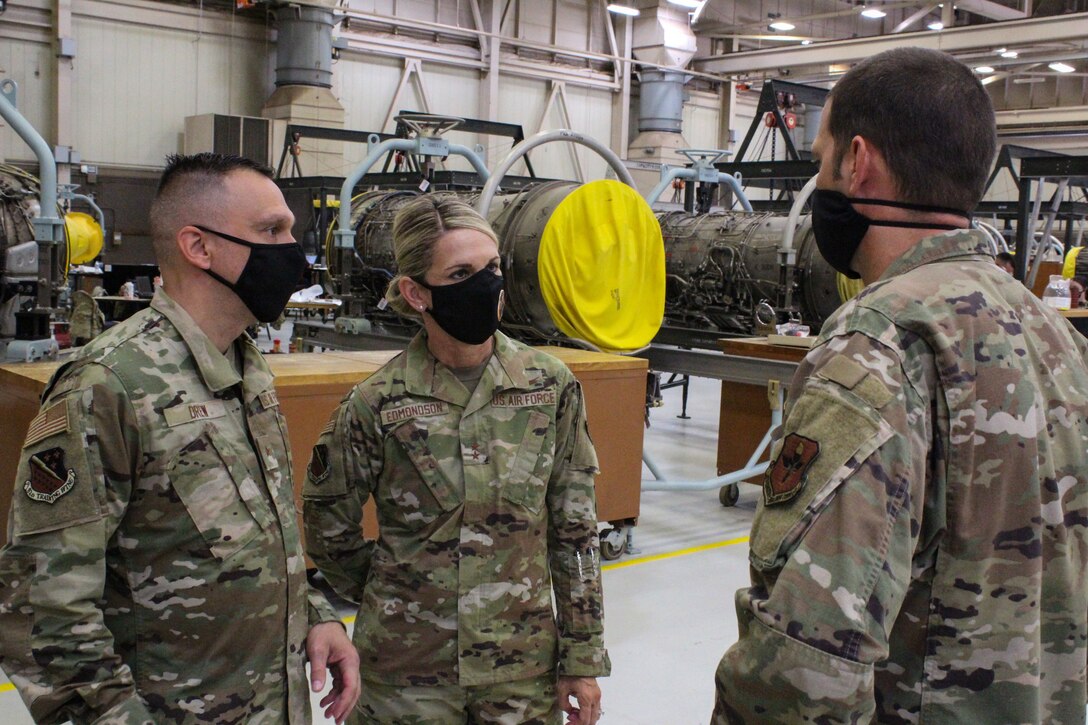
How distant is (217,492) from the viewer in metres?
1.60

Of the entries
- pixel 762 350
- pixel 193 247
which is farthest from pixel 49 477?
pixel 762 350

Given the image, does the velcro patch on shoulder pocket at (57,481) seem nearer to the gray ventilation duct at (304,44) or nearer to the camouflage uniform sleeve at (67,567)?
the camouflage uniform sleeve at (67,567)

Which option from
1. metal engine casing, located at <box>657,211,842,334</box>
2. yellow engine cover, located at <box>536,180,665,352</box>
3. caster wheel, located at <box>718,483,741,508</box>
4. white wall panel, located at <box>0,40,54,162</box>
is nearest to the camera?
yellow engine cover, located at <box>536,180,665,352</box>

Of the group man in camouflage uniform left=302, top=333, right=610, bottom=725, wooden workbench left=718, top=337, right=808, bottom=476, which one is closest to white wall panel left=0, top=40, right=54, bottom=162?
wooden workbench left=718, top=337, right=808, bottom=476

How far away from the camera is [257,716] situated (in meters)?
1.66

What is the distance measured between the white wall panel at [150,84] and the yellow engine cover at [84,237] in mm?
3097

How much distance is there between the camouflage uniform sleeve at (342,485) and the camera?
204 centimetres

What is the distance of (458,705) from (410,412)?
0.57m

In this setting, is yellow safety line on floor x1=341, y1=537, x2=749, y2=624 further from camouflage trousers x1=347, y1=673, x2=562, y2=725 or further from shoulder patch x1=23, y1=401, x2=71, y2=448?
shoulder patch x1=23, y1=401, x2=71, y2=448

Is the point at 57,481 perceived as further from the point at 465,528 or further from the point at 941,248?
the point at 941,248

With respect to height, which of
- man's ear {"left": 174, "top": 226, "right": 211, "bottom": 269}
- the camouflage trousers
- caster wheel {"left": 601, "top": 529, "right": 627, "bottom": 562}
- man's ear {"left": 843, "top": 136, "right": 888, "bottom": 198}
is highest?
man's ear {"left": 843, "top": 136, "right": 888, "bottom": 198}

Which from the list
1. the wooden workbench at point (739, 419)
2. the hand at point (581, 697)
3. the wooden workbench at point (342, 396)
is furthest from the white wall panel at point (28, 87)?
the hand at point (581, 697)

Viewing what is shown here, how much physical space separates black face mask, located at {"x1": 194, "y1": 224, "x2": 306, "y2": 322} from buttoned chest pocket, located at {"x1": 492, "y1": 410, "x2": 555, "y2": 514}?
51cm

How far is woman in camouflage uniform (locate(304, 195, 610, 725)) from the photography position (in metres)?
1.94
